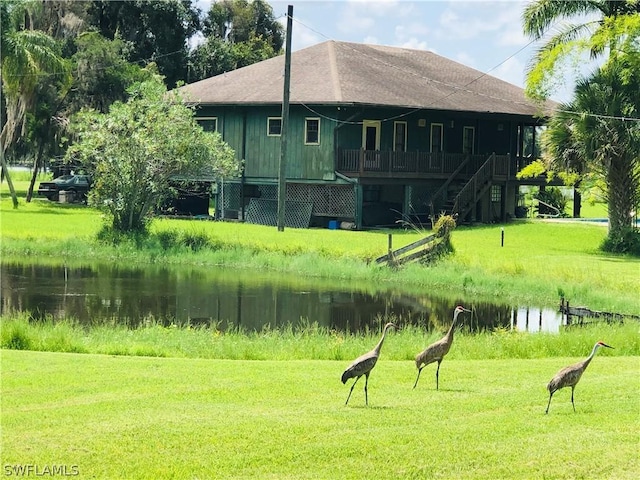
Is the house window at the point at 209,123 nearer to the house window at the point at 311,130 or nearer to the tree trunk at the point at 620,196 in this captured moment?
the house window at the point at 311,130

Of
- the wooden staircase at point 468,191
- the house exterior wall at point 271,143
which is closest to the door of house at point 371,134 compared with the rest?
the house exterior wall at point 271,143

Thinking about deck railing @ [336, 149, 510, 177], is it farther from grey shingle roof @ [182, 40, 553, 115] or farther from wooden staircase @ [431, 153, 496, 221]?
grey shingle roof @ [182, 40, 553, 115]

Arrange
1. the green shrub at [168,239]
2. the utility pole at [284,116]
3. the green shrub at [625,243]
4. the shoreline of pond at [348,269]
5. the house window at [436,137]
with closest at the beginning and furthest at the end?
the shoreline of pond at [348,269] < the green shrub at [168,239] < the green shrub at [625,243] < the utility pole at [284,116] < the house window at [436,137]

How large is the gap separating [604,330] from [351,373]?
958 cm

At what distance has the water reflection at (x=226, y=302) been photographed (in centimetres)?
2400

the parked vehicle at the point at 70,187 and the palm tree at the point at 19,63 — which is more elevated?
the palm tree at the point at 19,63

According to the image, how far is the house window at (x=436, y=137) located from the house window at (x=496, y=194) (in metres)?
3.14

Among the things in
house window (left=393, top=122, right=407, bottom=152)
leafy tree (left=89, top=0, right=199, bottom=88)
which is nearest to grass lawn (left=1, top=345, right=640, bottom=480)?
house window (left=393, top=122, right=407, bottom=152)

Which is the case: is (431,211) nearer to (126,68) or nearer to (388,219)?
(388,219)

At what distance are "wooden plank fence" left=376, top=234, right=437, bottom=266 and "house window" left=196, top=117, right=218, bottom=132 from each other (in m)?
19.0

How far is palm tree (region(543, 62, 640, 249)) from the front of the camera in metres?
37.6

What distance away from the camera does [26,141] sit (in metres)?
60.6

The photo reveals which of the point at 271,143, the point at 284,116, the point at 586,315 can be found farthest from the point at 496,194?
the point at 586,315

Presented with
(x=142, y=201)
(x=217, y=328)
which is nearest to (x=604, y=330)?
(x=217, y=328)
